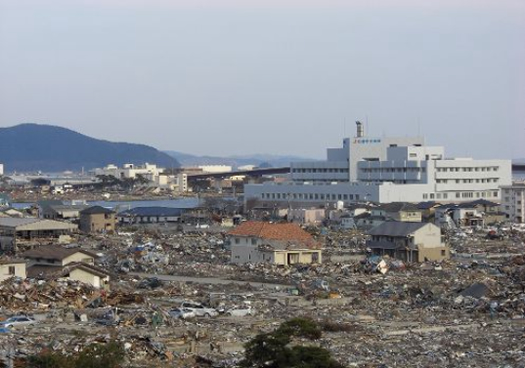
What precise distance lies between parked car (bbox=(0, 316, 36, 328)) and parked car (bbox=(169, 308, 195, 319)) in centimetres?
209

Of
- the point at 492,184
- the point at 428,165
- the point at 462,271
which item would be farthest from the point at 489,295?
the point at 492,184

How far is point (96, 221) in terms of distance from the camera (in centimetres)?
3822

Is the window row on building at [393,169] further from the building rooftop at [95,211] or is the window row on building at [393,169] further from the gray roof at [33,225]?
the gray roof at [33,225]

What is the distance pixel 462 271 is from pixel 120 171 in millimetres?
92124

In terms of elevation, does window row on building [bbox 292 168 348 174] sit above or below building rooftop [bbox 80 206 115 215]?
above

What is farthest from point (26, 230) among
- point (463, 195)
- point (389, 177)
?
point (463, 195)

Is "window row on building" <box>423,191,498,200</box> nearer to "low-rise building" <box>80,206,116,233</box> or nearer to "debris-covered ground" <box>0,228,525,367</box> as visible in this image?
"low-rise building" <box>80,206,116,233</box>

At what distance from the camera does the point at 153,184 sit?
96.7m

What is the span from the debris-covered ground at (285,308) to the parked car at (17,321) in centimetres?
20

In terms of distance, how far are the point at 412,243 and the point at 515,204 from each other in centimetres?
1843

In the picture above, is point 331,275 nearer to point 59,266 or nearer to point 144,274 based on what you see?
point 144,274

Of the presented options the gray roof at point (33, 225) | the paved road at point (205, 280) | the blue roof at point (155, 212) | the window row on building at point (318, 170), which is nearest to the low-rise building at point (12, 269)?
the paved road at point (205, 280)

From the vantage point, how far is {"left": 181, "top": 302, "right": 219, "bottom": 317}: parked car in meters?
16.7

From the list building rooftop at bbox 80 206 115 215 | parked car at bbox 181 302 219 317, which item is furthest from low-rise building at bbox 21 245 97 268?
building rooftop at bbox 80 206 115 215
